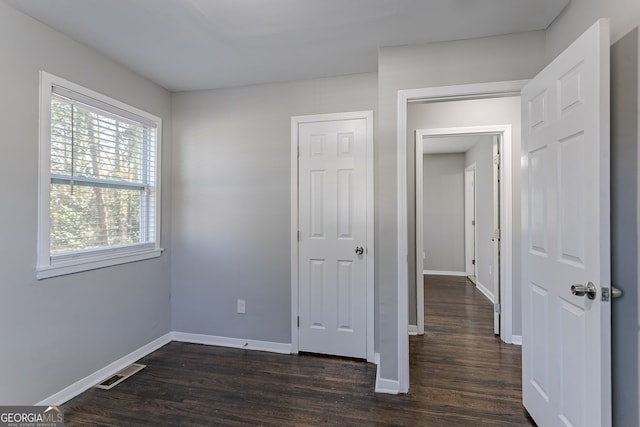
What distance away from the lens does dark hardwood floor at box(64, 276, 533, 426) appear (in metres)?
1.96

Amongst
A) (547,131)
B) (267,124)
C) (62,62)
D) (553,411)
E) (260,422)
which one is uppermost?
(62,62)

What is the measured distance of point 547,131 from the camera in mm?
1729

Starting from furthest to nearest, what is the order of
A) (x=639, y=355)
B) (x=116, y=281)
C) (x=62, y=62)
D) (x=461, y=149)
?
(x=461, y=149)
(x=116, y=281)
(x=62, y=62)
(x=639, y=355)

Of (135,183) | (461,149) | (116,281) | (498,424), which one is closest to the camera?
(498,424)

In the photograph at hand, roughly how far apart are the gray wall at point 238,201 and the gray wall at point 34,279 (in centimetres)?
63

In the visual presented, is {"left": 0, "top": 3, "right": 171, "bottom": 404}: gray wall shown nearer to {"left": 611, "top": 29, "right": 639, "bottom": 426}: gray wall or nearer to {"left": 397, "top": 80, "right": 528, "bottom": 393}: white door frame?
{"left": 397, "top": 80, "right": 528, "bottom": 393}: white door frame

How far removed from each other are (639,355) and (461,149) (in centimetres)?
516

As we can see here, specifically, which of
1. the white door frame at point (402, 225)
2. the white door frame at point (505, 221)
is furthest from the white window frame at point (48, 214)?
the white door frame at point (505, 221)

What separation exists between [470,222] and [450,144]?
1546 mm

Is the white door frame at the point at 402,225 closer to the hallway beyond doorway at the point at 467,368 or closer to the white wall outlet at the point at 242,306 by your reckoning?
the hallway beyond doorway at the point at 467,368

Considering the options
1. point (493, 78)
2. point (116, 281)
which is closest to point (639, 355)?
point (493, 78)

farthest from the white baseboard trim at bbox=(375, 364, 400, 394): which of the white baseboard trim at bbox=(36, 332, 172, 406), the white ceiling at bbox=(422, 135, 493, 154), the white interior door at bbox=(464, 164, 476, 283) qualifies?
the white interior door at bbox=(464, 164, 476, 283)

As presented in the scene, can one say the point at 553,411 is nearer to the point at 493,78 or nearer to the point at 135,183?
the point at 493,78

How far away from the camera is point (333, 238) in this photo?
9.27ft
